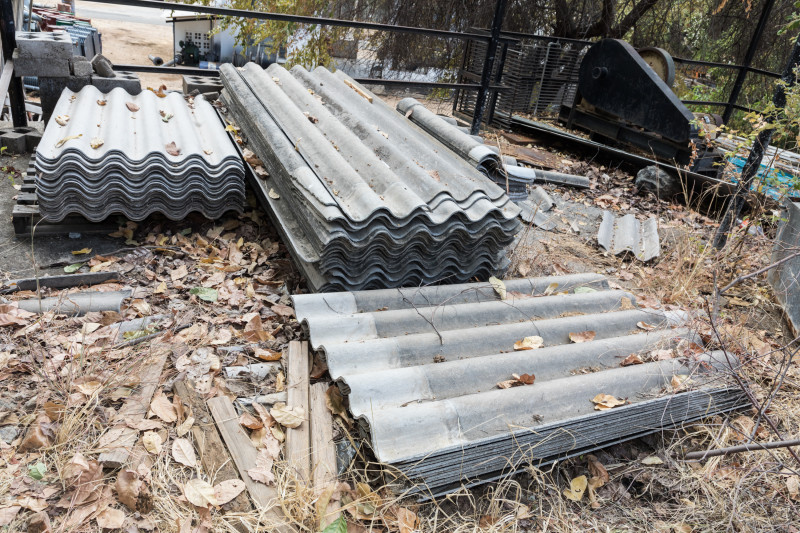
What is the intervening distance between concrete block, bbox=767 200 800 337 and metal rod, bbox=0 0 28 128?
6870 millimetres

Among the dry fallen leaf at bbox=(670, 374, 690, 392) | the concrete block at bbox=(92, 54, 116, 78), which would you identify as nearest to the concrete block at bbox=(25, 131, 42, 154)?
the concrete block at bbox=(92, 54, 116, 78)

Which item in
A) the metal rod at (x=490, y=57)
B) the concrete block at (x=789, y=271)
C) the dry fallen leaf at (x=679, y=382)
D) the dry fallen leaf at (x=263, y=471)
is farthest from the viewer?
the metal rod at (x=490, y=57)

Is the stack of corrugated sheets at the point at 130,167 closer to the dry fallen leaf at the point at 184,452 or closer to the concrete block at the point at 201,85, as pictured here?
the concrete block at the point at 201,85

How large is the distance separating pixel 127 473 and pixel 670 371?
2935 mm

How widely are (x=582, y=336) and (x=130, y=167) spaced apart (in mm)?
3379

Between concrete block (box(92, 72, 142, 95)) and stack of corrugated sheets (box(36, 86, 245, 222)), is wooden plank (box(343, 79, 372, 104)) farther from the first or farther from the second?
concrete block (box(92, 72, 142, 95))

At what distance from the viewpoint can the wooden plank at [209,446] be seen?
257cm

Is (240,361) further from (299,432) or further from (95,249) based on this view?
(95,249)

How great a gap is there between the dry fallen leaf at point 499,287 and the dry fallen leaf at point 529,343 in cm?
54

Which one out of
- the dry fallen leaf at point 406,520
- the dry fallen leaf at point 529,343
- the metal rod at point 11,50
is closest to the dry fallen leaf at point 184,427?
the dry fallen leaf at point 406,520

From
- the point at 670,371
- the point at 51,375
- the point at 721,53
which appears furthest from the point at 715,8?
the point at 51,375

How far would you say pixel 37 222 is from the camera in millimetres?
4262

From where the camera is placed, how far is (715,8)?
12.6 m

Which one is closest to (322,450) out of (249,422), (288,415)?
(288,415)
